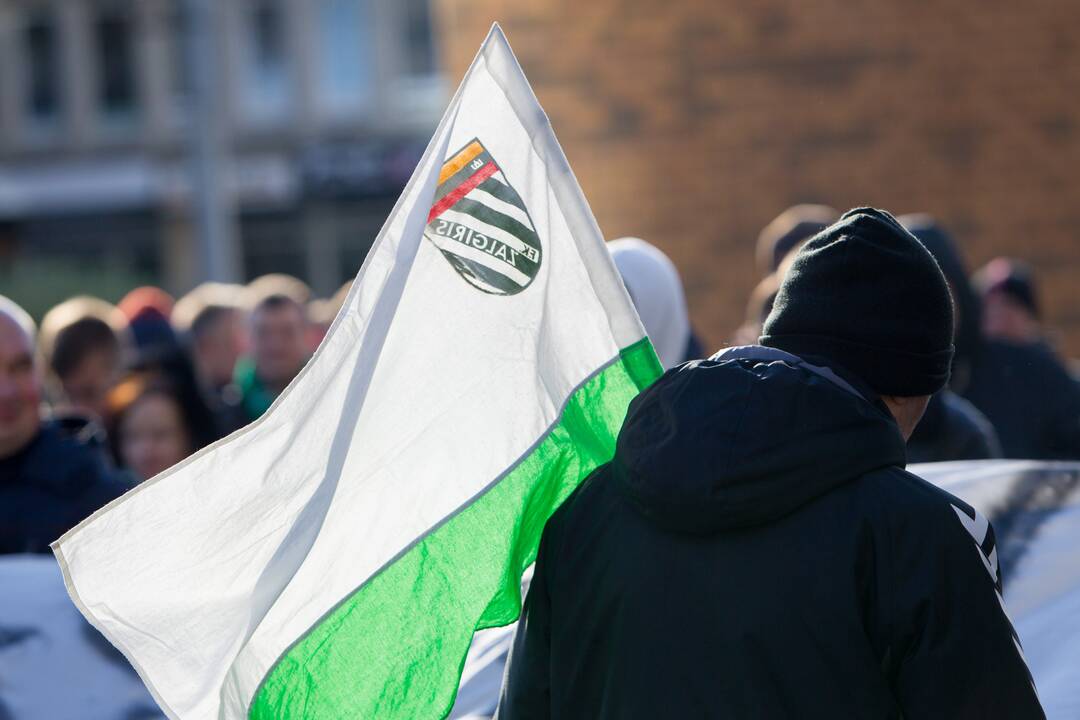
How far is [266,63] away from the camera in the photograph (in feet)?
109

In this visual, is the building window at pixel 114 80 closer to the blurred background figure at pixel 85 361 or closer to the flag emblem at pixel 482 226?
the blurred background figure at pixel 85 361

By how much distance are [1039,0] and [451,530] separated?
6493mm

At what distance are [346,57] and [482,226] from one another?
31261mm

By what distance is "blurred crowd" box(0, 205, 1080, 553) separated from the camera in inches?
163

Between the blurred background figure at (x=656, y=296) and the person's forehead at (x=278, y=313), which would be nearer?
the blurred background figure at (x=656, y=296)

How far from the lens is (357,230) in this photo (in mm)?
31969

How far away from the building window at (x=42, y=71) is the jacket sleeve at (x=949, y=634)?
112 feet

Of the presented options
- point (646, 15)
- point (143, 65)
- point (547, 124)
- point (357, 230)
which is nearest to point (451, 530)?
point (547, 124)

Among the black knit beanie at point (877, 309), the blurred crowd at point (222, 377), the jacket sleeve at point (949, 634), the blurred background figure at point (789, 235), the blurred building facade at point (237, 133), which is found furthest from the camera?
the blurred building facade at point (237, 133)

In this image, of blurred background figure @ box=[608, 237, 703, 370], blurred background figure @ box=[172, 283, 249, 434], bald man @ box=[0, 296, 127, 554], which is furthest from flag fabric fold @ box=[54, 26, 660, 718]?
blurred background figure @ box=[172, 283, 249, 434]

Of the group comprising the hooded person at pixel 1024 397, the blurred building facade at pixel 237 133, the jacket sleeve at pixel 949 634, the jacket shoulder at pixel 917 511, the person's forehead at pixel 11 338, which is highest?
the blurred building facade at pixel 237 133

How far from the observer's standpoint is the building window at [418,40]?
32625 millimetres

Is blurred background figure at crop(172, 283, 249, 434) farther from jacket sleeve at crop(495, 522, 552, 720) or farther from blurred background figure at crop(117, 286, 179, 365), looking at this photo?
jacket sleeve at crop(495, 522, 552, 720)

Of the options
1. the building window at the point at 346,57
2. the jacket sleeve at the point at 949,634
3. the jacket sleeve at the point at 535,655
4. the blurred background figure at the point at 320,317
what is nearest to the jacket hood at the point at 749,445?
the jacket sleeve at the point at 949,634
